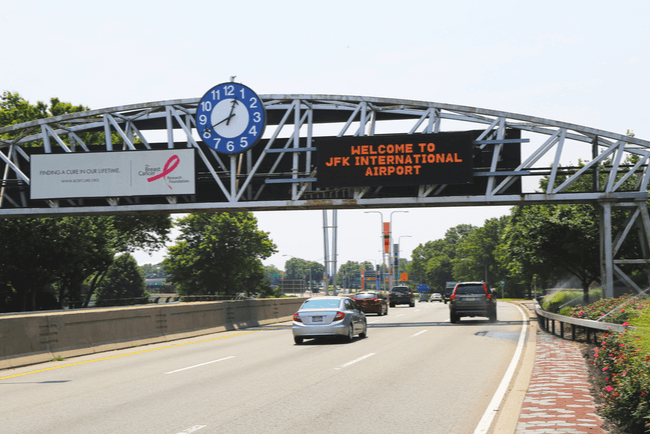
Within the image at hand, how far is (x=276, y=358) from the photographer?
15781mm

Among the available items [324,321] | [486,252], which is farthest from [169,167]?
[486,252]

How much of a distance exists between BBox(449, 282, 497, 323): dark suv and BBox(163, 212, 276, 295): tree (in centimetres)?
5198

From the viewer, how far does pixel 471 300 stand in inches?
1143

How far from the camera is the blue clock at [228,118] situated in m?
32.8

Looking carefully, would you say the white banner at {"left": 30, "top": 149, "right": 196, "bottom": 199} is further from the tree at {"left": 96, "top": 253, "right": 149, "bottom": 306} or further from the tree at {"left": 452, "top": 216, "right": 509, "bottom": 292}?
the tree at {"left": 452, "top": 216, "right": 509, "bottom": 292}

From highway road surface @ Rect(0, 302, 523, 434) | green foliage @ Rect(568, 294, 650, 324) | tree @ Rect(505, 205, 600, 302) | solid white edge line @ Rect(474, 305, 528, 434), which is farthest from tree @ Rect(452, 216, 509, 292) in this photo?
solid white edge line @ Rect(474, 305, 528, 434)

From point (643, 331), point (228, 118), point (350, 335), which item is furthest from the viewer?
point (228, 118)

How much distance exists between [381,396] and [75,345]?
10413 mm

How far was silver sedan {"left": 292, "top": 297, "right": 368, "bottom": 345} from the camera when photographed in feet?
64.5

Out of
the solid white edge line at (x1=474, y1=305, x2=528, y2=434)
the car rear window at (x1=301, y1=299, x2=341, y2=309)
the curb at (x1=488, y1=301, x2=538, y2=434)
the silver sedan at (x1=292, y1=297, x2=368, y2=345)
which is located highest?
the car rear window at (x1=301, y1=299, x2=341, y2=309)

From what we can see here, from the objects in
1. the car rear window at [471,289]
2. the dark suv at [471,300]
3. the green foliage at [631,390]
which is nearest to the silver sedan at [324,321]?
the dark suv at [471,300]

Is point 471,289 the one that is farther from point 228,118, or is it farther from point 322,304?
point 228,118

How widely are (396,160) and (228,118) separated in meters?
8.56

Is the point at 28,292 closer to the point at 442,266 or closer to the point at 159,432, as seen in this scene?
the point at 159,432
